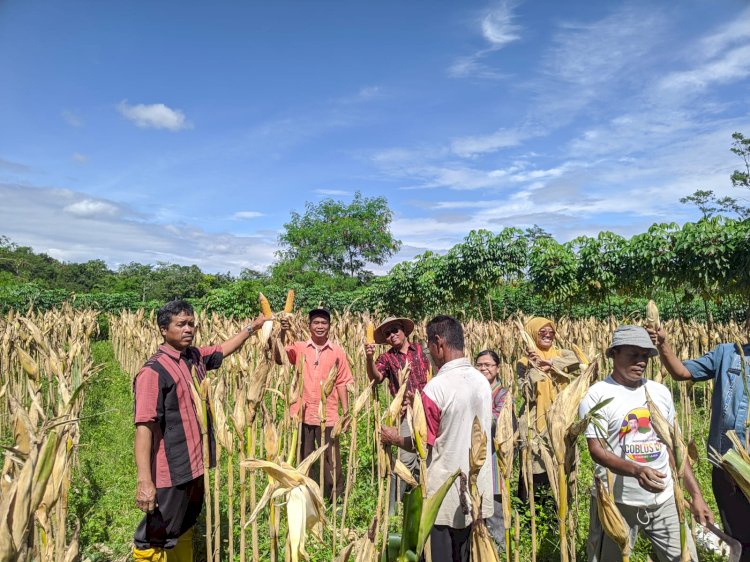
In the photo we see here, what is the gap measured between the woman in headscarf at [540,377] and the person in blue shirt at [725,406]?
59cm

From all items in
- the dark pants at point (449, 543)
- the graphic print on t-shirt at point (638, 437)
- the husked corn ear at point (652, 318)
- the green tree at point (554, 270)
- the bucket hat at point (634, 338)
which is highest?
the green tree at point (554, 270)

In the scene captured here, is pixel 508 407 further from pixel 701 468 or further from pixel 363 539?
pixel 701 468

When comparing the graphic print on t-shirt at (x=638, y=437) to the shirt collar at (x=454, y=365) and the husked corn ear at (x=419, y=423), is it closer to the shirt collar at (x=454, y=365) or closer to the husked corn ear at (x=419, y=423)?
the shirt collar at (x=454, y=365)

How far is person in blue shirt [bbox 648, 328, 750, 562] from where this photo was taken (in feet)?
7.79

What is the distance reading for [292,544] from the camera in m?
1.12

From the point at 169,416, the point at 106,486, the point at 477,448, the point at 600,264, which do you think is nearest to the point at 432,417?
the point at 477,448

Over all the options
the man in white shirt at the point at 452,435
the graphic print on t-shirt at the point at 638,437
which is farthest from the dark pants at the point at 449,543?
the graphic print on t-shirt at the point at 638,437

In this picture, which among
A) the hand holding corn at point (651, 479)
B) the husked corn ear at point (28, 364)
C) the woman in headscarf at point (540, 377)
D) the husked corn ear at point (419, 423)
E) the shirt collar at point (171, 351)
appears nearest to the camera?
the husked corn ear at point (419, 423)

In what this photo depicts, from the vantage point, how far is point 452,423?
2250mm

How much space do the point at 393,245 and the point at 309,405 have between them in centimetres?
3953

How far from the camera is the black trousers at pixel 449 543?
7.50 ft

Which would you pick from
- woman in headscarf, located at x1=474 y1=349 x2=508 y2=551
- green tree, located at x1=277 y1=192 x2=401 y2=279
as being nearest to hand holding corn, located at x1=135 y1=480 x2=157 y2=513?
woman in headscarf, located at x1=474 y1=349 x2=508 y2=551

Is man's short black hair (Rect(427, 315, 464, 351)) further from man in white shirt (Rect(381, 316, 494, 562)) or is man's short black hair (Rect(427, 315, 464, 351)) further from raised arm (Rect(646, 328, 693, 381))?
raised arm (Rect(646, 328, 693, 381))

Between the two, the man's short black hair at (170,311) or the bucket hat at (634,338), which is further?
the man's short black hair at (170,311)
